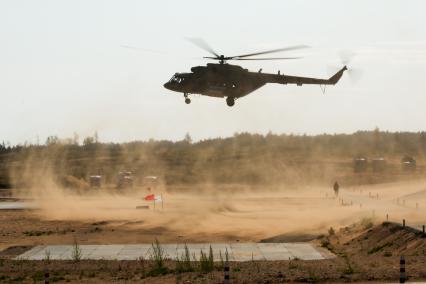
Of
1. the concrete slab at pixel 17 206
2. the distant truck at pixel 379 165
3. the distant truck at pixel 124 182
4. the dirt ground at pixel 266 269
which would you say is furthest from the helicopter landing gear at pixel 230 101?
the distant truck at pixel 379 165

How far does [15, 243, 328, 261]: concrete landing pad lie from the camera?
2855cm

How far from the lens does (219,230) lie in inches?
1597

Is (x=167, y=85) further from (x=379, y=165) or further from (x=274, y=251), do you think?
(x=379, y=165)

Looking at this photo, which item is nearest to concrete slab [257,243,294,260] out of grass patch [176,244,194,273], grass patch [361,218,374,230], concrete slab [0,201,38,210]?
grass patch [176,244,194,273]

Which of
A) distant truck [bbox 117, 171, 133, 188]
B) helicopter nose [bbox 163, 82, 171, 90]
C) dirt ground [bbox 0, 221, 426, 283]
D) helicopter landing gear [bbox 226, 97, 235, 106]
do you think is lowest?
dirt ground [bbox 0, 221, 426, 283]

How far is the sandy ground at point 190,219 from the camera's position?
125 ft

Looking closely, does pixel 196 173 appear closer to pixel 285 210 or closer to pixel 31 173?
pixel 31 173

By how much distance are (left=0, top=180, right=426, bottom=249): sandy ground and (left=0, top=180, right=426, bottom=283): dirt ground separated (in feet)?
0.19

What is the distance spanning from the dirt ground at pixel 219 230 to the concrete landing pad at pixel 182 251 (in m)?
1.09

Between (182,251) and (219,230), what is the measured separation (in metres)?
10.3

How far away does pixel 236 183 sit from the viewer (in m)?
92.2

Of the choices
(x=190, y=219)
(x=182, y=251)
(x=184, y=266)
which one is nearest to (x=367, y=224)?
(x=182, y=251)

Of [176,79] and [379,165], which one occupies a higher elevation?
[176,79]

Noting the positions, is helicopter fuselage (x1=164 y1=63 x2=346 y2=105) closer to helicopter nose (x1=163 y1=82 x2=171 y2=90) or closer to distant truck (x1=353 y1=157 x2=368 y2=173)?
helicopter nose (x1=163 y1=82 x2=171 y2=90)
